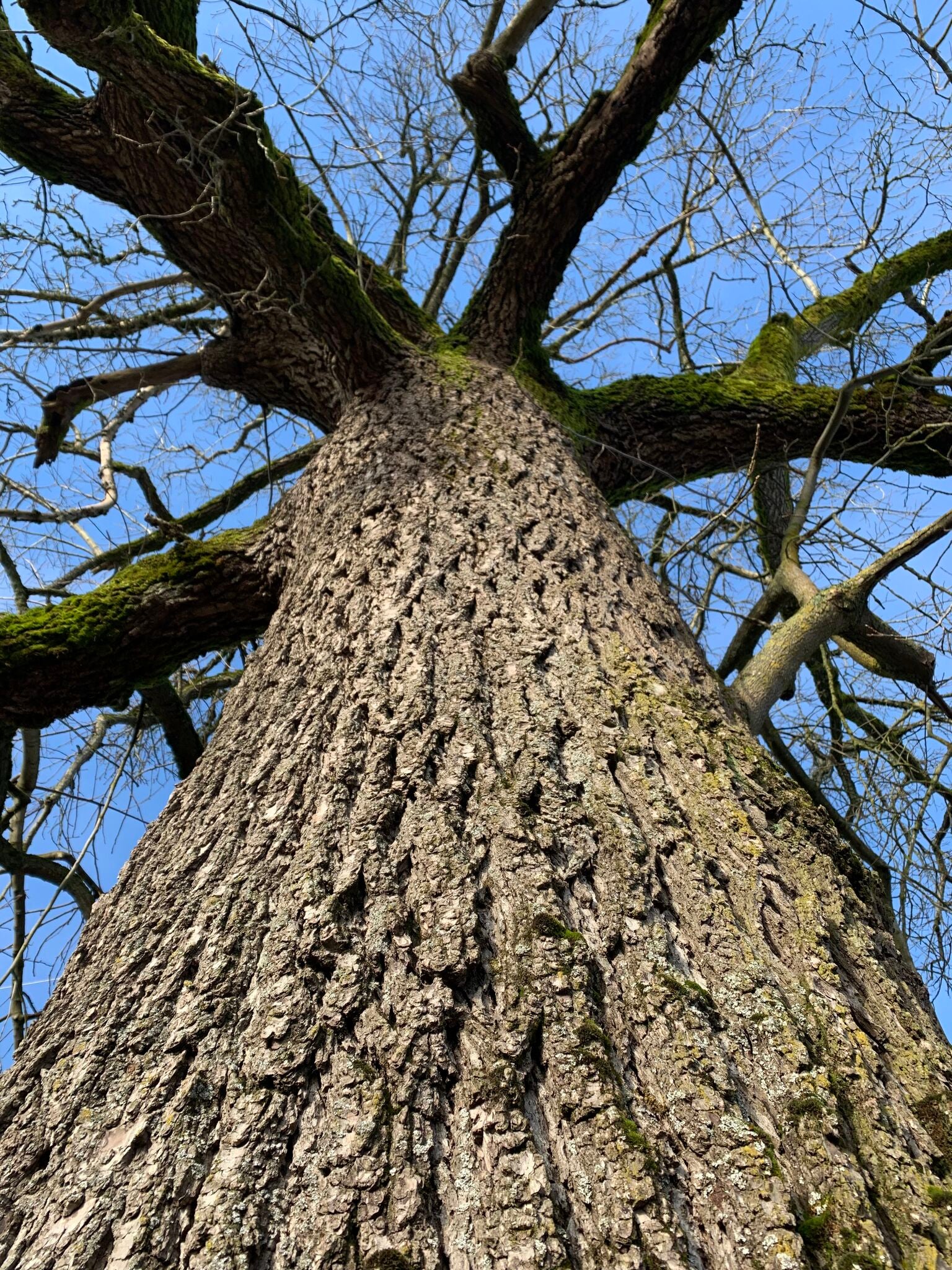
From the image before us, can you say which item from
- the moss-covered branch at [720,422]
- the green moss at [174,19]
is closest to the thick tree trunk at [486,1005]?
the moss-covered branch at [720,422]

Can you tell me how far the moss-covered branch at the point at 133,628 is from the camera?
2.49 m

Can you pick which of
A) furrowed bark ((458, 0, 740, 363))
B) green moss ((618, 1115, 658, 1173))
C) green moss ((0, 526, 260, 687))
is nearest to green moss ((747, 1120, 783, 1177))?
green moss ((618, 1115, 658, 1173))

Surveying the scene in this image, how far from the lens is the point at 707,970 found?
3.49 ft

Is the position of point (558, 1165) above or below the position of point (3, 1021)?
below

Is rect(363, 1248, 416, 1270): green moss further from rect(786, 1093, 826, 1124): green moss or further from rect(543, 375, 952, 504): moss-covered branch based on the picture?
rect(543, 375, 952, 504): moss-covered branch

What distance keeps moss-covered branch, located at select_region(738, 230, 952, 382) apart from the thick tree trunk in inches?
122

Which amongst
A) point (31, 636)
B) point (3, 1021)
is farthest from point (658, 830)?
point (3, 1021)

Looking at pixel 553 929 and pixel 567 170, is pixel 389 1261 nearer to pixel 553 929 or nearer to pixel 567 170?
pixel 553 929

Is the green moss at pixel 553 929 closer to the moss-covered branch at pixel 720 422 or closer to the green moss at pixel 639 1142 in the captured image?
the green moss at pixel 639 1142

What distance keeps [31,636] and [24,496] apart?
1.68 metres

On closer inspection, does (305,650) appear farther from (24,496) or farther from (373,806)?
(24,496)

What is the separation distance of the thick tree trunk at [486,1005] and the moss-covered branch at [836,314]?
3.10 metres

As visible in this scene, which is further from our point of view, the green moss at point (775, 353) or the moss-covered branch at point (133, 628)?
the green moss at point (775, 353)

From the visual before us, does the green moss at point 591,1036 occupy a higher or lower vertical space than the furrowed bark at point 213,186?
A: lower
